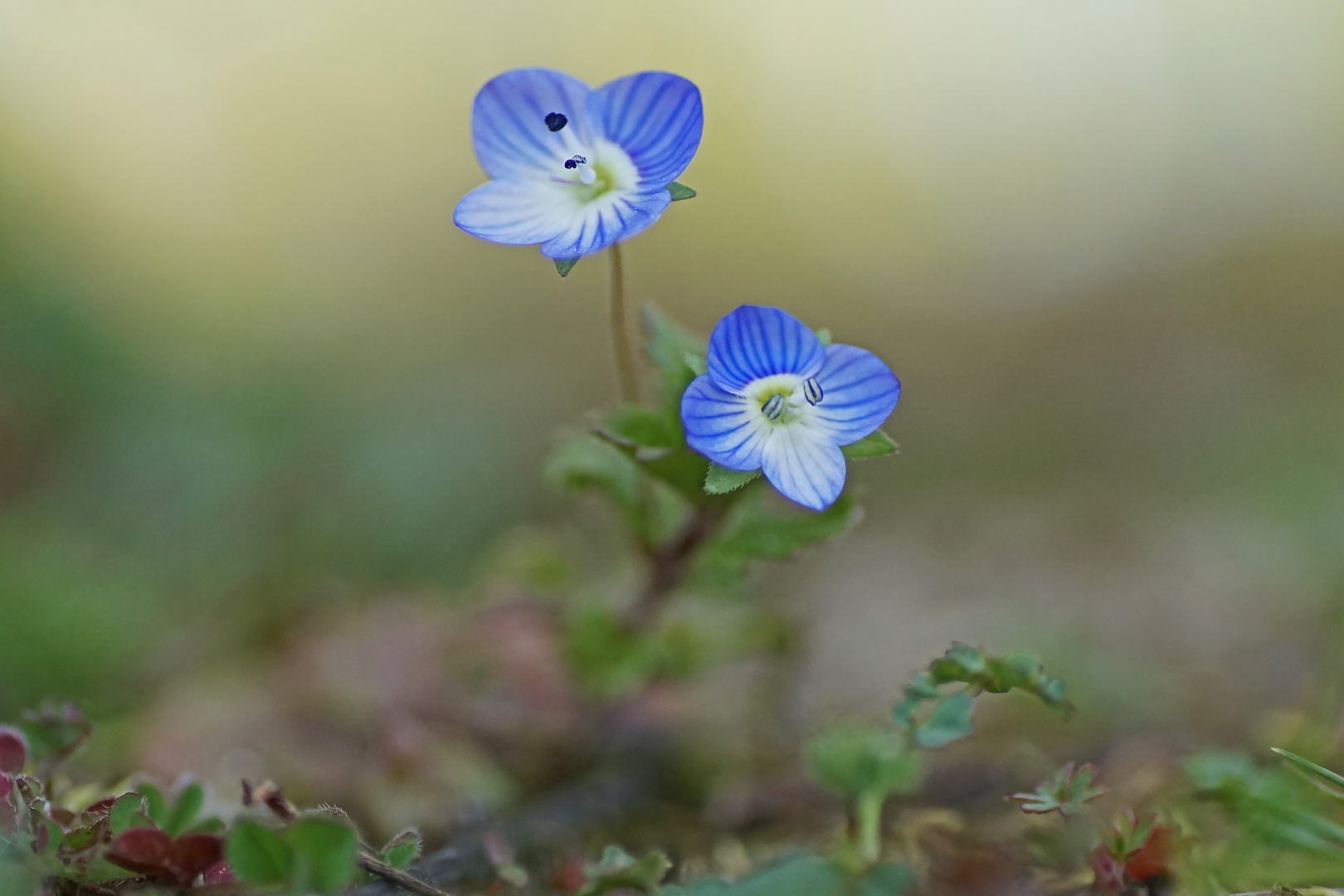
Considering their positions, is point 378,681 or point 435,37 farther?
point 435,37

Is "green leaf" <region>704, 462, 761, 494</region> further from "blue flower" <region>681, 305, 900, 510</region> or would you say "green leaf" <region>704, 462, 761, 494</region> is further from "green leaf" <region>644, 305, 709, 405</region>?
"green leaf" <region>644, 305, 709, 405</region>

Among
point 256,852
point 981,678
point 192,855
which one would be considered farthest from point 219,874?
point 981,678

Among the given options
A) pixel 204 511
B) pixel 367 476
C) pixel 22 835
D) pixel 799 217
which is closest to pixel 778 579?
pixel 367 476

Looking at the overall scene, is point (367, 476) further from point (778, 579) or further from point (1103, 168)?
point (1103, 168)

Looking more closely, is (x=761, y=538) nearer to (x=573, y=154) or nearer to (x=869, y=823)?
(x=869, y=823)

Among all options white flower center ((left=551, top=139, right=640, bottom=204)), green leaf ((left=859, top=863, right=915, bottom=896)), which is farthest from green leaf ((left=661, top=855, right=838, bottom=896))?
white flower center ((left=551, top=139, right=640, bottom=204))

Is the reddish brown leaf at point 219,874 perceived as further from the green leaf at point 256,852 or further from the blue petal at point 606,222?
the blue petal at point 606,222

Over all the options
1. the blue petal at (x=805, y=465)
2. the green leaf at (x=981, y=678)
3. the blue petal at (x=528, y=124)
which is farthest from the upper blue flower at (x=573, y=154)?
the green leaf at (x=981, y=678)
